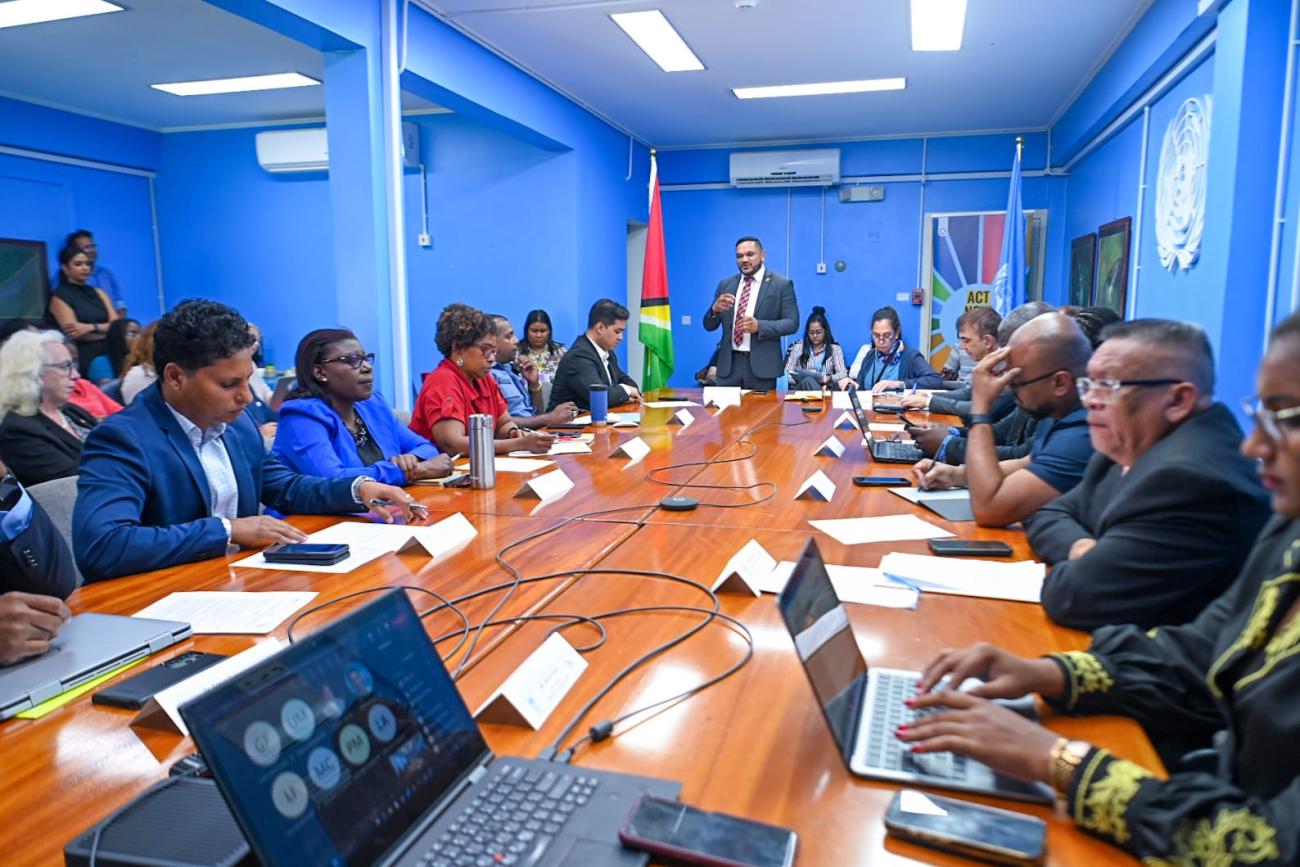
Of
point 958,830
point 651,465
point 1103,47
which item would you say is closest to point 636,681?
point 958,830

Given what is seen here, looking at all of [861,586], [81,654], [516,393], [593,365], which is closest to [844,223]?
[593,365]

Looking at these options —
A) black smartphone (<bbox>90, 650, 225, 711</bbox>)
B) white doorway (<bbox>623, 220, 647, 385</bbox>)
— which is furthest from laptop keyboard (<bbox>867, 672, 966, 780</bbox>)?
white doorway (<bbox>623, 220, 647, 385</bbox>)

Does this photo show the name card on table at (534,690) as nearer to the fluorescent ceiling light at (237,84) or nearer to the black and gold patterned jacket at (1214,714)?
the black and gold patterned jacket at (1214,714)

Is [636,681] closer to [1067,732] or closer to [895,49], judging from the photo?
[1067,732]

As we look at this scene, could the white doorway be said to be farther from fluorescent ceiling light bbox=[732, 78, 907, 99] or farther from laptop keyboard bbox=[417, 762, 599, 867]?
laptop keyboard bbox=[417, 762, 599, 867]

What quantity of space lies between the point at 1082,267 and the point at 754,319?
3.10 m

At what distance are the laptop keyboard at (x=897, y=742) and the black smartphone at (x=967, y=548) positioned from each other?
0.70 metres

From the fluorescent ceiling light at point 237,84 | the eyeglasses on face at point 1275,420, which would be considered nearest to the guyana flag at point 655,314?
the fluorescent ceiling light at point 237,84

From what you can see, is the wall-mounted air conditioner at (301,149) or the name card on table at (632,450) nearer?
the name card on table at (632,450)

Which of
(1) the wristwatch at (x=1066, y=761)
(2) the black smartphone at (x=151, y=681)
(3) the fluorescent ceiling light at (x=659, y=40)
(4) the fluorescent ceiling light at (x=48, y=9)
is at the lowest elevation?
(2) the black smartphone at (x=151, y=681)

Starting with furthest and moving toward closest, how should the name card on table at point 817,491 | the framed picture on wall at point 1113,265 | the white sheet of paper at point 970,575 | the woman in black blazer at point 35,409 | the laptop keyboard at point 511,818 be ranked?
the framed picture on wall at point 1113,265 → the woman in black blazer at point 35,409 → the name card on table at point 817,491 → the white sheet of paper at point 970,575 → the laptop keyboard at point 511,818

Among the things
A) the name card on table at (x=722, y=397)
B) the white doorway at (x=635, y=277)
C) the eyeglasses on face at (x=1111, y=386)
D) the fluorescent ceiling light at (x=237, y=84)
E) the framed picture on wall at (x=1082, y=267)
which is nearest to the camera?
the eyeglasses on face at (x=1111, y=386)

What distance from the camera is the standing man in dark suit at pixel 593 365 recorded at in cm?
473

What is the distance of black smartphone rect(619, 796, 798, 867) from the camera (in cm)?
82
